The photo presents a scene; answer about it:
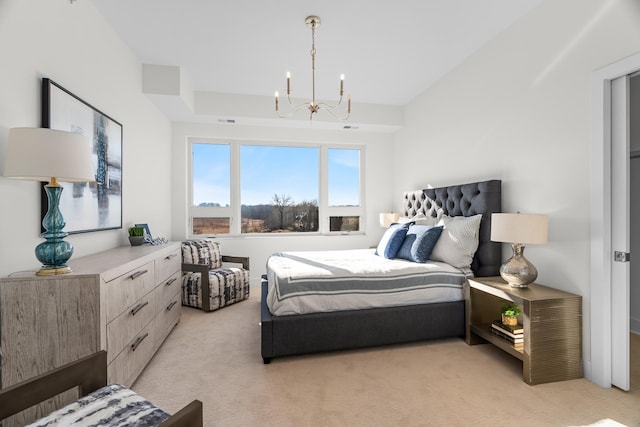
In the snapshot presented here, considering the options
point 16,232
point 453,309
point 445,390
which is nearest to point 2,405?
point 16,232

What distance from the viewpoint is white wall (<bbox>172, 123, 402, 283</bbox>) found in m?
4.45

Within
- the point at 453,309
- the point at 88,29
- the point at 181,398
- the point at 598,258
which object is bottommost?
the point at 181,398

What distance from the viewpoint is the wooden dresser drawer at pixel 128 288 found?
172cm

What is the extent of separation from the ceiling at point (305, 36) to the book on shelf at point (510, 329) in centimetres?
254

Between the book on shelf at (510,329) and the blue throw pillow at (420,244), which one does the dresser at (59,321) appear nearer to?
the blue throw pillow at (420,244)

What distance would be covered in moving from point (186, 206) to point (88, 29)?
8.34 ft

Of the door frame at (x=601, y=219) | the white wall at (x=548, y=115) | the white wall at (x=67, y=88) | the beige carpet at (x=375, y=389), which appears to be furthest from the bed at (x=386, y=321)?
the white wall at (x=67, y=88)

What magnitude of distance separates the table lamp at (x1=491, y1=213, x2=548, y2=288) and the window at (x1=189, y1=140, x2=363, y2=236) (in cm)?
294

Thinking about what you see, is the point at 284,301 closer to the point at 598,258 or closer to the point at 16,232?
the point at 16,232

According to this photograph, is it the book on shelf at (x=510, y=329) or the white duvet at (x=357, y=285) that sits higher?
the white duvet at (x=357, y=285)

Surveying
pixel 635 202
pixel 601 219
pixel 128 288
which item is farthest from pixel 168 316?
pixel 635 202

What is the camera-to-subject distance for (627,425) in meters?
1.65

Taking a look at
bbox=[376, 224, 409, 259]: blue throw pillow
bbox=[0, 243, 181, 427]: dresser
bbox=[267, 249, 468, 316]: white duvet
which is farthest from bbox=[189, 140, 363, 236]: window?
bbox=[0, 243, 181, 427]: dresser

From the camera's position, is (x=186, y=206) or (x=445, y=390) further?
(x=186, y=206)
